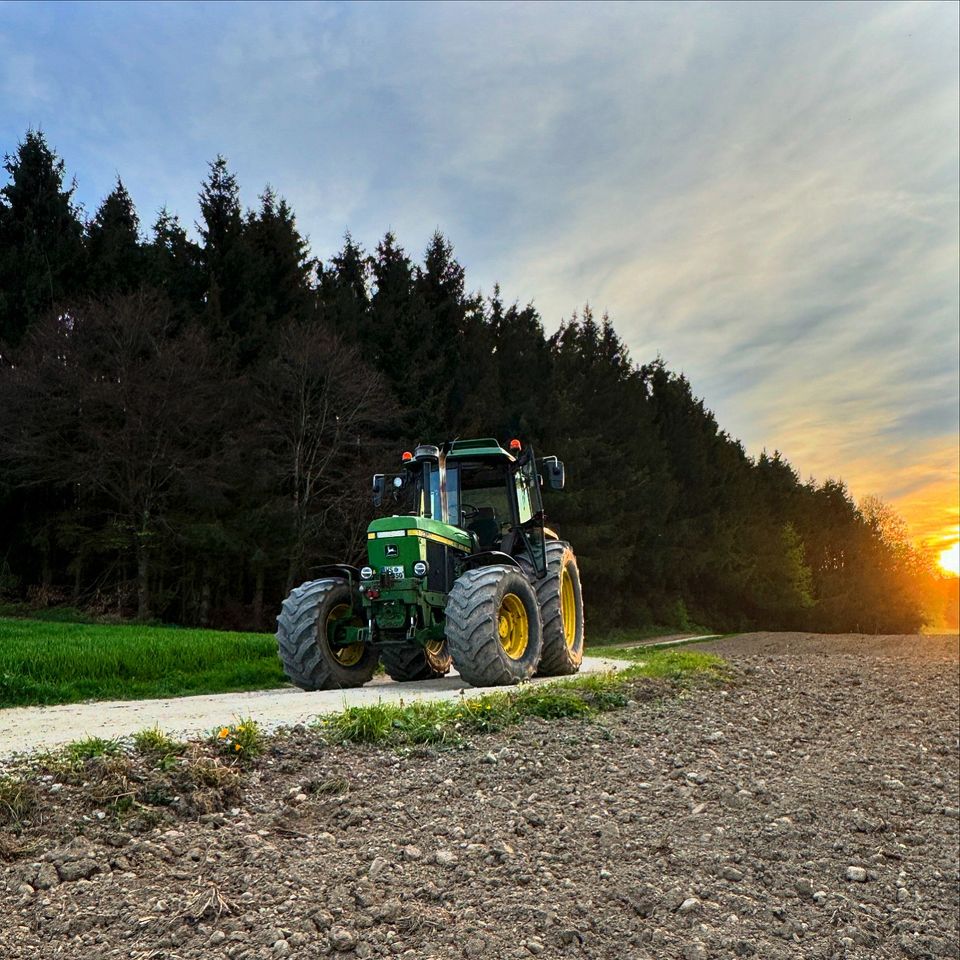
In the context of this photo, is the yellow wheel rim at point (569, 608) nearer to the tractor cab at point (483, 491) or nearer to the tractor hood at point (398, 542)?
the tractor cab at point (483, 491)

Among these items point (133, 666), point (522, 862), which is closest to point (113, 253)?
point (133, 666)

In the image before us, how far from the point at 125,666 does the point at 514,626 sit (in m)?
4.95

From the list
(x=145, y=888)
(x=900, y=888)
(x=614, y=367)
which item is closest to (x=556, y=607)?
(x=900, y=888)

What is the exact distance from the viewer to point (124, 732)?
6195 mm

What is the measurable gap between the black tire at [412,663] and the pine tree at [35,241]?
1688 cm

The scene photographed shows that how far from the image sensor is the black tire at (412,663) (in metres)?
10.8

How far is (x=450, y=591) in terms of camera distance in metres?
9.52

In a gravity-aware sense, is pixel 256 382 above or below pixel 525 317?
below

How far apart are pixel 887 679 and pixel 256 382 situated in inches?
692

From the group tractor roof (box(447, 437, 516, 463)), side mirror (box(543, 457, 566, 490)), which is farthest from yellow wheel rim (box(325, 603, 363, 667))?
side mirror (box(543, 457, 566, 490))

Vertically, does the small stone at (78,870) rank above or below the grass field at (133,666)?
below

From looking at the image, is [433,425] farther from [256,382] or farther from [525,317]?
[525,317]

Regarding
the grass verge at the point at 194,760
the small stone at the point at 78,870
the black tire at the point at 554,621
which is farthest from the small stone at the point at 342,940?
the black tire at the point at 554,621

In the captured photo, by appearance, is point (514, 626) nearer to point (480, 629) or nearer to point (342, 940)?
point (480, 629)
